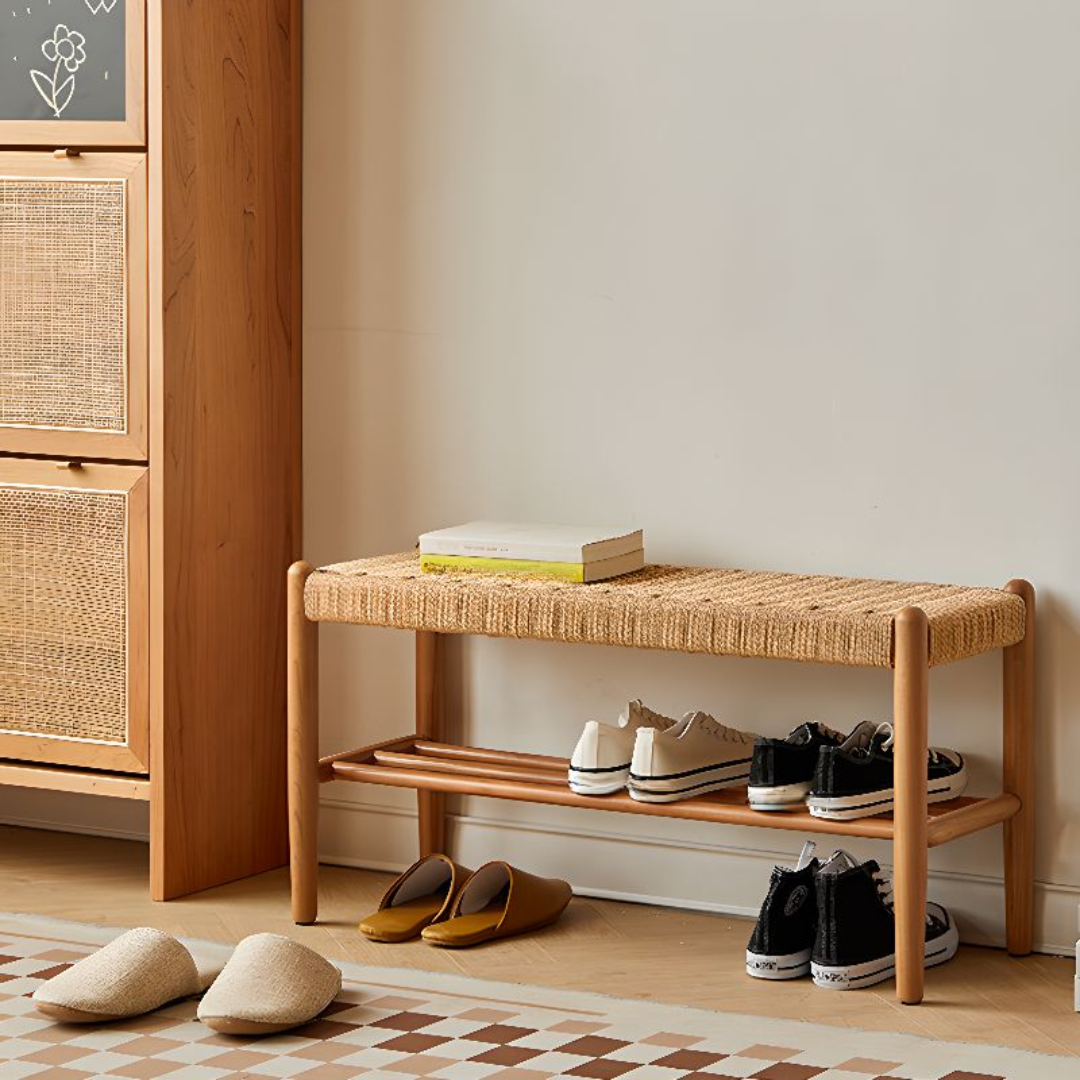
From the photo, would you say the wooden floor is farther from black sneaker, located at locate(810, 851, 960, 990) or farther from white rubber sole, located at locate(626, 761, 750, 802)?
white rubber sole, located at locate(626, 761, 750, 802)

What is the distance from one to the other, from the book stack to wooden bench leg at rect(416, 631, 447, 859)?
33cm

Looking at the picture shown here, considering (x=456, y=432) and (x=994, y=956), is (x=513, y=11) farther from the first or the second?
(x=994, y=956)

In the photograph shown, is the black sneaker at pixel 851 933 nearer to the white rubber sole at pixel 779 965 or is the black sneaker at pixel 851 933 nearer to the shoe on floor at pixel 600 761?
the white rubber sole at pixel 779 965

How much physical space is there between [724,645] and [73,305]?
1197 millimetres

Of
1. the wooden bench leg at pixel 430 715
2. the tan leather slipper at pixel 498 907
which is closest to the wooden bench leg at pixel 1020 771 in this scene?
the tan leather slipper at pixel 498 907

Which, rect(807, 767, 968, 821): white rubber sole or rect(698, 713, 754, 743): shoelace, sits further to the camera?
rect(698, 713, 754, 743): shoelace

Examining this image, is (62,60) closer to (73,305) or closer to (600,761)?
(73,305)

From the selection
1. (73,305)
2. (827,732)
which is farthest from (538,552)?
(73,305)

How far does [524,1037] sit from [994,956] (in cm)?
79

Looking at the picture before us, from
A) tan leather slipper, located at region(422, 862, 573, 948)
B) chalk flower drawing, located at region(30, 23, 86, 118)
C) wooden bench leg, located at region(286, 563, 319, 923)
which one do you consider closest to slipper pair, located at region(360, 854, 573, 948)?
tan leather slipper, located at region(422, 862, 573, 948)

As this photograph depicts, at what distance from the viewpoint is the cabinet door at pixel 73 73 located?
10.1 feet

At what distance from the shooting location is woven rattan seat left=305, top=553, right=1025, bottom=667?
262cm

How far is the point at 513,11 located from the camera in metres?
3.19

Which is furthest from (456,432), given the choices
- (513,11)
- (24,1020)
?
(24,1020)
